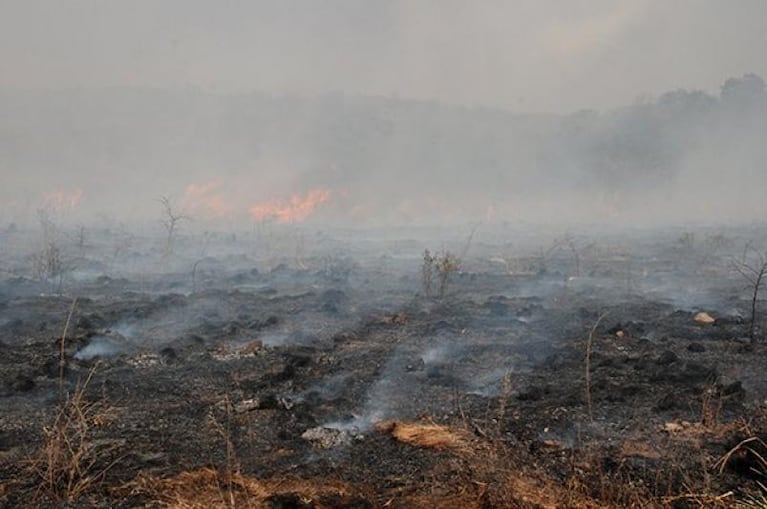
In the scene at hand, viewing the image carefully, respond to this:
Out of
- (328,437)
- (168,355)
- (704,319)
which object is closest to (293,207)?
(168,355)

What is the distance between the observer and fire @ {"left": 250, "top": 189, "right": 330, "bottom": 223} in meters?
40.7

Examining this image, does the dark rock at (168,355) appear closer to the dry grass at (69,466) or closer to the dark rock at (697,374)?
the dry grass at (69,466)

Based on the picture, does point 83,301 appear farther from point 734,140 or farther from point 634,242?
point 734,140

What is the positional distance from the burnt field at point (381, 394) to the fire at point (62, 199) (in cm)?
3315

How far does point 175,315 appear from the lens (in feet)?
38.5

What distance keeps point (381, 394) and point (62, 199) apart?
152 ft

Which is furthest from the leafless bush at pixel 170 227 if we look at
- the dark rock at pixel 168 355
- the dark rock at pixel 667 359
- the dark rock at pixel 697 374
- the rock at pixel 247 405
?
the dark rock at pixel 697 374

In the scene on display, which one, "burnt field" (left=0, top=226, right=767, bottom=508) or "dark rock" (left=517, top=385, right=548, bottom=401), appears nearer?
"burnt field" (left=0, top=226, right=767, bottom=508)

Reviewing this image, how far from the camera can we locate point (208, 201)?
43.7 meters

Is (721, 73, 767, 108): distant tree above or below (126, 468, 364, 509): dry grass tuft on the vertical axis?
above

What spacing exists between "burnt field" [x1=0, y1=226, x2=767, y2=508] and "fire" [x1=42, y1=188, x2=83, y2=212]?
33145 millimetres

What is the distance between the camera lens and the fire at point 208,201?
1661 inches

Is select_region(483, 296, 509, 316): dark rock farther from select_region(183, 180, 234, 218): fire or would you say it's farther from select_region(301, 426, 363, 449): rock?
select_region(183, 180, 234, 218): fire

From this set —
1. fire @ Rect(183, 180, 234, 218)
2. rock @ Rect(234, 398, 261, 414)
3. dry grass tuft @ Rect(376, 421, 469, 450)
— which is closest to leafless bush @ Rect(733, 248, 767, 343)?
dry grass tuft @ Rect(376, 421, 469, 450)
